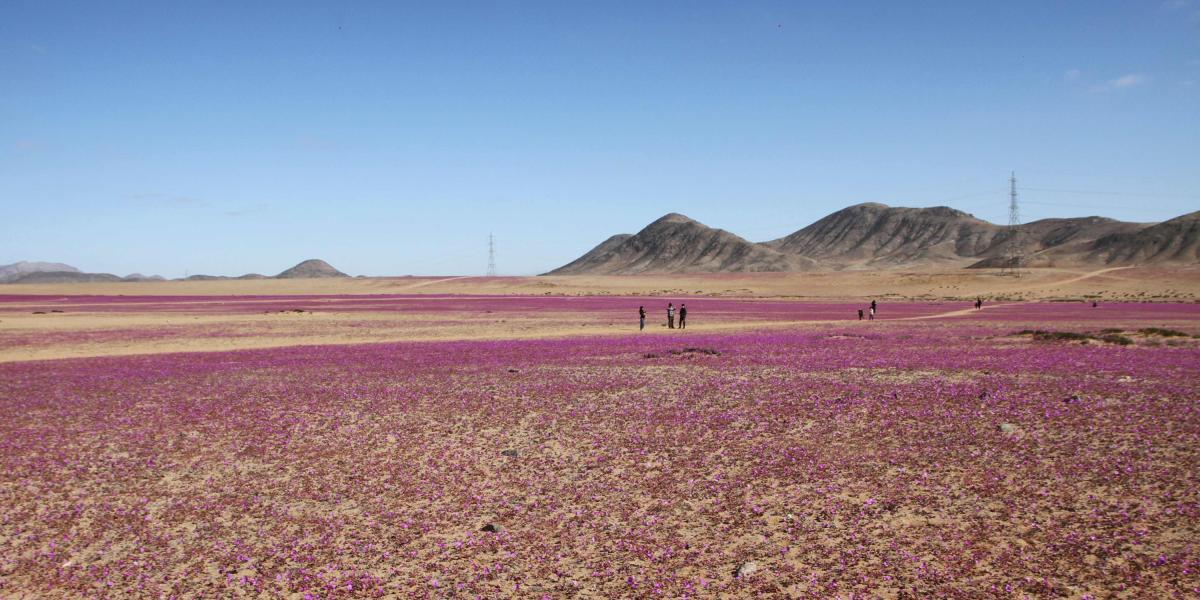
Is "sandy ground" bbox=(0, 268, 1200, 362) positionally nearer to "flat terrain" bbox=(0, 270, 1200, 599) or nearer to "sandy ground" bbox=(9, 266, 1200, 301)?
"sandy ground" bbox=(9, 266, 1200, 301)

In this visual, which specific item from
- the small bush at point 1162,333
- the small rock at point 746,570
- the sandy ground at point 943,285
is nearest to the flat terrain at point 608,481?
the small rock at point 746,570

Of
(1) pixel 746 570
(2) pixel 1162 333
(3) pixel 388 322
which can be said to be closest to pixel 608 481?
(1) pixel 746 570

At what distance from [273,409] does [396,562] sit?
1078 centimetres

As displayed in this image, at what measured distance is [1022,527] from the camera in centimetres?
893

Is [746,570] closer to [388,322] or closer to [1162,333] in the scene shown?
[1162,333]

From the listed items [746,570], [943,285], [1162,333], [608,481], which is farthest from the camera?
[943,285]

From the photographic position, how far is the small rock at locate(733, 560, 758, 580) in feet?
25.5

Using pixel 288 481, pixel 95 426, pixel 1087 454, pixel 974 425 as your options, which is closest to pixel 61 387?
pixel 95 426

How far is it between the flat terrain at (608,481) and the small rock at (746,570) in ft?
0.08

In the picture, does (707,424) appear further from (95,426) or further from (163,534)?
(95,426)

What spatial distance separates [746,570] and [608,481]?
3.63 m

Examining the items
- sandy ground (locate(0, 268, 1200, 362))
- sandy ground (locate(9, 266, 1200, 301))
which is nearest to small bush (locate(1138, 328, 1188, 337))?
sandy ground (locate(0, 268, 1200, 362))

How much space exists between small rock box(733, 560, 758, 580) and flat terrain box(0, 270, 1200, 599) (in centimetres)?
2

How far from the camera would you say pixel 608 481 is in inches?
441
